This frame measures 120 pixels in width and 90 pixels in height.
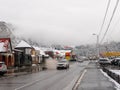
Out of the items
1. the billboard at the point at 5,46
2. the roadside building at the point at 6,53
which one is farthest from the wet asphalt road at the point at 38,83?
the roadside building at the point at 6,53

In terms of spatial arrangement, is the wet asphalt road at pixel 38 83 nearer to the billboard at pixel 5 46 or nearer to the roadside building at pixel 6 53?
the billboard at pixel 5 46

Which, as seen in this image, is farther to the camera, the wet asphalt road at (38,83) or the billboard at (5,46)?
the billboard at (5,46)

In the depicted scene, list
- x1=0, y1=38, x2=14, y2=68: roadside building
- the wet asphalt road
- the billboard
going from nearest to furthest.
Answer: the wet asphalt road, the billboard, x1=0, y1=38, x2=14, y2=68: roadside building

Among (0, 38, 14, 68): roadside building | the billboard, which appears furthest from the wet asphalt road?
(0, 38, 14, 68): roadside building

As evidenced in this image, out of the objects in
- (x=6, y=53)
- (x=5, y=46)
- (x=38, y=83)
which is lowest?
(x=38, y=83)

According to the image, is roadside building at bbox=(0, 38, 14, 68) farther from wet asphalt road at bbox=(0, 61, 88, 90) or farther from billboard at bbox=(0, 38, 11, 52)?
wet asphalt road at bbox=(0, 61, 88, 90)

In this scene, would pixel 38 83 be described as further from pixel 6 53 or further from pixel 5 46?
pixel 6 53

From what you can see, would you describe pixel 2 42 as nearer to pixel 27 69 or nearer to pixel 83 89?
pixel 27 69

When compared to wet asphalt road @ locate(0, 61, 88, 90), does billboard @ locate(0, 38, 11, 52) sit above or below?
above

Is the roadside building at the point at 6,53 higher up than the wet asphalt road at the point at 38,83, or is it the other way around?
the roadside building at the point at 6,53

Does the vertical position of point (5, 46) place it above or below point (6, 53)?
above

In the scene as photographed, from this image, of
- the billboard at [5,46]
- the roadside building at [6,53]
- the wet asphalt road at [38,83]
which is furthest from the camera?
the roadside building at [6,53]

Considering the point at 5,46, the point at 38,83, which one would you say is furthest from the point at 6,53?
the point at 38,83

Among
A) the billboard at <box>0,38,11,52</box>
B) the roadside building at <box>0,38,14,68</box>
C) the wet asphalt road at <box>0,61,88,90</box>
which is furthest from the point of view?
the roadside building at <box>0,38,14,68</box>
